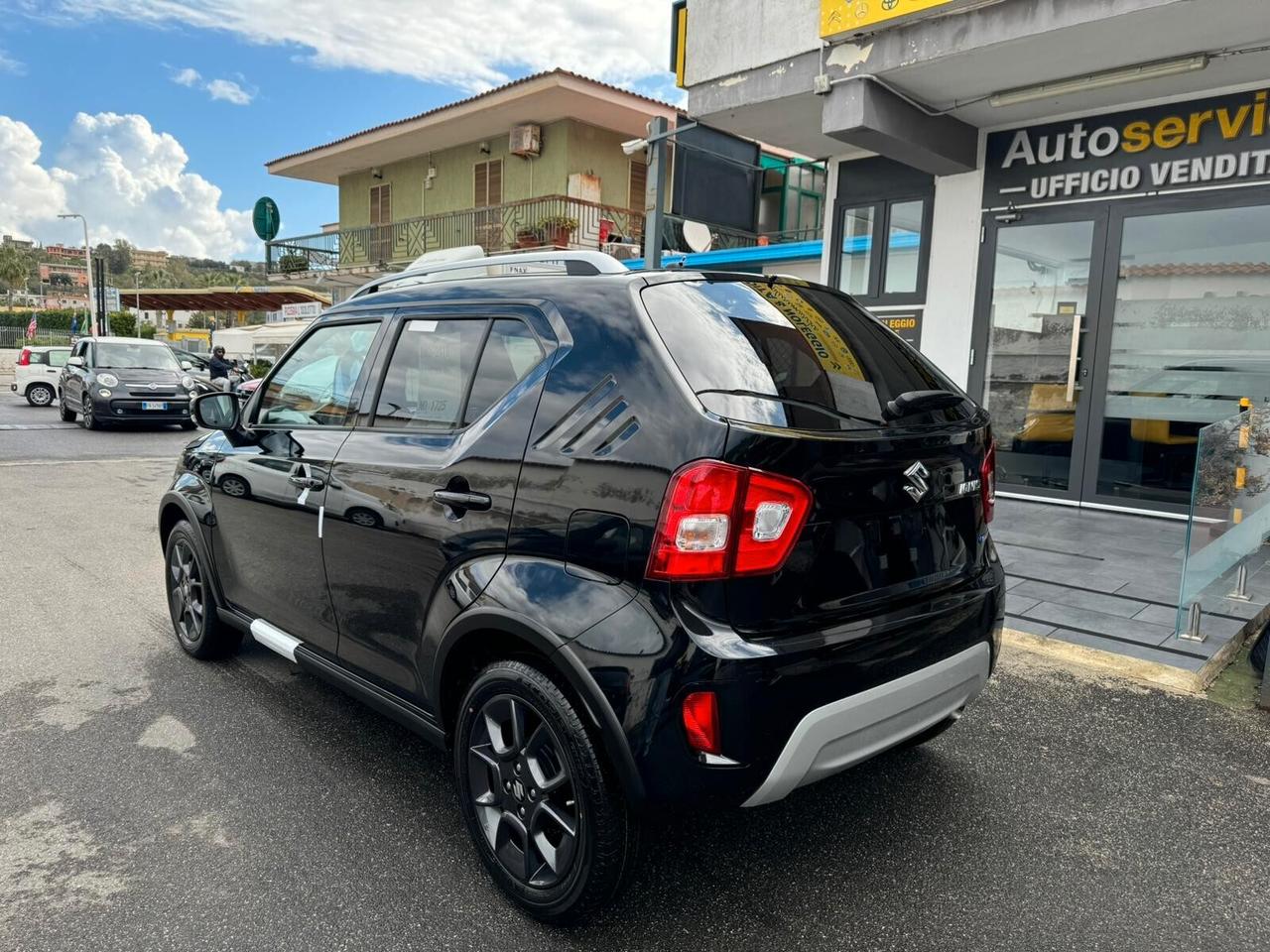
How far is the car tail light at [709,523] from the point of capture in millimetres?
2045

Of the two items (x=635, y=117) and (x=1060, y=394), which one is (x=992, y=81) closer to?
(x=1060, y=394)

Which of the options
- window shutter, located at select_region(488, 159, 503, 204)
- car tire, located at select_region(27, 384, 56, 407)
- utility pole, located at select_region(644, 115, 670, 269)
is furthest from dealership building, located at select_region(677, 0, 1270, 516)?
car tire, located at select_region(27, 384, 56, 407)

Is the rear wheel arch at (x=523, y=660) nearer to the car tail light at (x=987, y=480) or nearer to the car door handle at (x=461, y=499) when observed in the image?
the car door handle at (x=461, y=499)

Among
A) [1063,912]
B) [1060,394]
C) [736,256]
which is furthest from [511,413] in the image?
[736,256]

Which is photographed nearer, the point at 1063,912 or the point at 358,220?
the point at 1063,912

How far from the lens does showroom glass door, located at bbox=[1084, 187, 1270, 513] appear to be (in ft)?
23.7

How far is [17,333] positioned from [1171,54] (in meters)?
58.1

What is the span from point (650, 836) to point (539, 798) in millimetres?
362

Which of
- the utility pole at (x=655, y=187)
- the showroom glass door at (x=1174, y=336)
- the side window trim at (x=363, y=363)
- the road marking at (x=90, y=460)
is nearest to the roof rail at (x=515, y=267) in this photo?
the side window trim at (x=363, y=363)

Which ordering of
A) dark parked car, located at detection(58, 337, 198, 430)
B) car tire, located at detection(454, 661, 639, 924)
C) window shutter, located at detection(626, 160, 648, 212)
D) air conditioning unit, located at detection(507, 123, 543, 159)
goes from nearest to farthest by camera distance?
1. car tire, located at detection(454, 661, 639, 924)
2. dark parked car, located at detection(58, 337, 198, 430)
3. air conditioning unit, located at detection(507, 123, 543, 159)
4. window shutter, located at detection(626, 160, 648, 212)

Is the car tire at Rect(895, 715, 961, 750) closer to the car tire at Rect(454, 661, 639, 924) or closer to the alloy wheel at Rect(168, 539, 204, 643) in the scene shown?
the car tire at Rect(454, 661, 639, 924)

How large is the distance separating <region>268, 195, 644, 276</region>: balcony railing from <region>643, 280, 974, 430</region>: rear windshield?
15.6 metres

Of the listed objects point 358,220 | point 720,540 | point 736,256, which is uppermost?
point 358,220

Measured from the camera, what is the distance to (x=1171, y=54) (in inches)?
254
